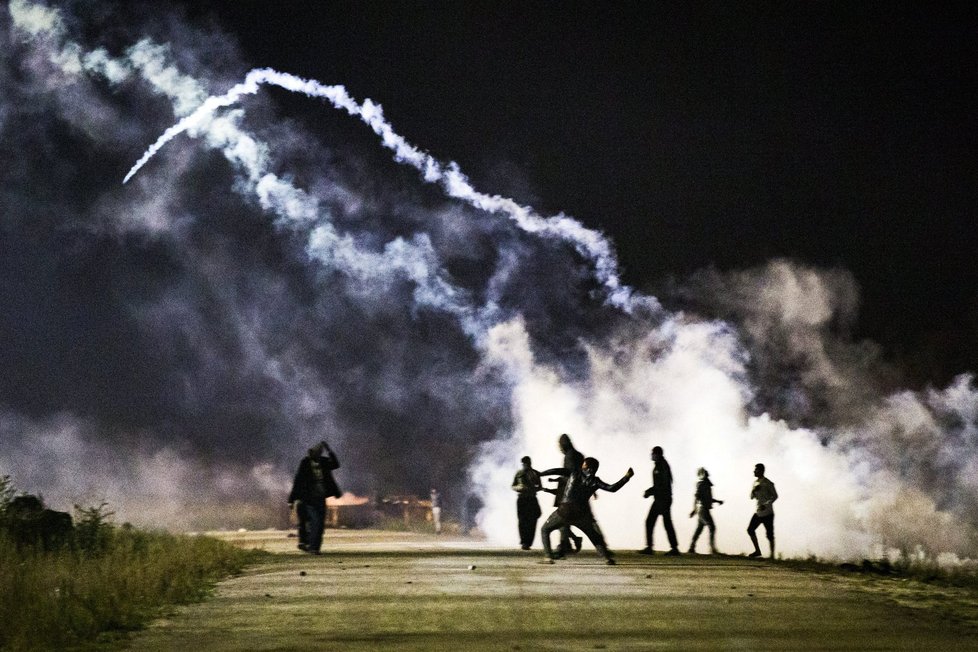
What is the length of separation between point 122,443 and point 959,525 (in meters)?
35.2

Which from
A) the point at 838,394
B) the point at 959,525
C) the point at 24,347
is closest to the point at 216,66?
the point at 24,347

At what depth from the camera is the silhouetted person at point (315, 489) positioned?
2305cm

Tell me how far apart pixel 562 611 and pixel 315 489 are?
10.7 metres

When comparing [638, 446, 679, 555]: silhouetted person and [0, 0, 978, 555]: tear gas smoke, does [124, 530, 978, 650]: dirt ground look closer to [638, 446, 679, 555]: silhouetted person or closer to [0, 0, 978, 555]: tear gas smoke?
[638, 446, 679, 555]: silhouetted person

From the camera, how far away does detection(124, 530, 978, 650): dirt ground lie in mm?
10844

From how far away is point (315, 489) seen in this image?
2308 cm

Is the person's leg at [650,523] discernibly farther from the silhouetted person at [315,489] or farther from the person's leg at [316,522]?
the person's leg at [316,522]

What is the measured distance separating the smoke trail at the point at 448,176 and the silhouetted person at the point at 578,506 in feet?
87.7

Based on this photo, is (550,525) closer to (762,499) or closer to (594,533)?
(594,533)

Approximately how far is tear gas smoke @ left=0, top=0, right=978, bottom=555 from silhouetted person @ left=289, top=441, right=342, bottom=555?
25.4m

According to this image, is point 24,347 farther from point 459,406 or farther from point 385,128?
point 385,128

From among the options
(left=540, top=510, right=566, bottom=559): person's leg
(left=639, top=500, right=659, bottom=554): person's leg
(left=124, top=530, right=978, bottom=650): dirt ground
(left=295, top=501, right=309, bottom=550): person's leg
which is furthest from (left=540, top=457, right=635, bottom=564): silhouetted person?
(left=295, top=501, right=309, bottom=550): person's leg

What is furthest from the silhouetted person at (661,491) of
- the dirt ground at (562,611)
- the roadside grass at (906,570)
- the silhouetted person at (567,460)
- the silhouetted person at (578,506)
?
the dirt ground at (562,611)

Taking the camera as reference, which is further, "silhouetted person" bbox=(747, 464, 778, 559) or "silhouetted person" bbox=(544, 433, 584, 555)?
"silhouetted person" bbox=(747, 464, 778, 559)
